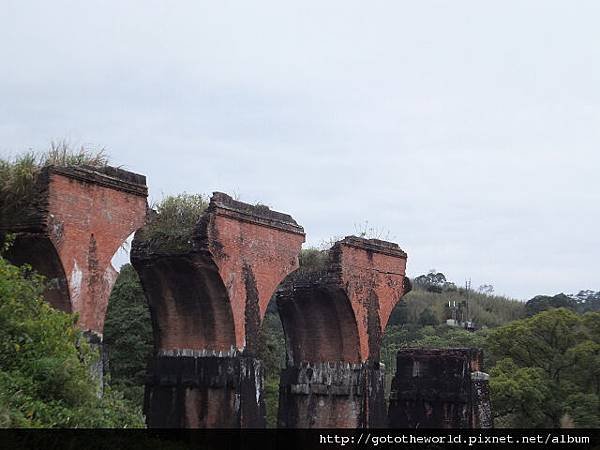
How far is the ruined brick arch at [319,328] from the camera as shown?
49.6ft

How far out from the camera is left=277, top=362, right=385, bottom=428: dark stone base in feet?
48.9

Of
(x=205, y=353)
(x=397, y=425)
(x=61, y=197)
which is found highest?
(x=61, y=197)

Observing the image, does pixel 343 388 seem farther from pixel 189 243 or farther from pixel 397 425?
pixel 189 243

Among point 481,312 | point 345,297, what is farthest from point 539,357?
point 481,312

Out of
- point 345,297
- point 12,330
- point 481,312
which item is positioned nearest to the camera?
point 12,330

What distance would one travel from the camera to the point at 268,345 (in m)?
24.4

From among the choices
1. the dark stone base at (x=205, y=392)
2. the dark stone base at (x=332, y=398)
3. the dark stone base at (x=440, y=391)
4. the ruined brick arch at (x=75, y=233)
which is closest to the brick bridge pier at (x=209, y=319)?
the dark stone base at (x=205, y=392)

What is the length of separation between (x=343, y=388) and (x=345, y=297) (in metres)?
1.76

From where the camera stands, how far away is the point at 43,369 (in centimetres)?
746

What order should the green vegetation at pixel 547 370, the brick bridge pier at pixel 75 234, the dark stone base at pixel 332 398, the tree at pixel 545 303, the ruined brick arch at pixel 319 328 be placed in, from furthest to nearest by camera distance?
1. the tree at pixel 545 303
2. the green vegetation at pixel 547 370
3. the ruined brick arch at pixel 319 328
4. the dark stone base at pixel 332 398
5. the brick bridge pier at pixel 75 234

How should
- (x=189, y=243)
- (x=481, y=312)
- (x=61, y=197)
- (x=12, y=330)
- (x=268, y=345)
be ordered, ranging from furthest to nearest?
(x=481, y=312), (x=268, y=345), (x=189, y=243), (x=61, y=197), (x=12, y=330)

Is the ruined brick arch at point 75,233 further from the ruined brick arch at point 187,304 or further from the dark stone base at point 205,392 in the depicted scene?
the dark stone base at point 205,392

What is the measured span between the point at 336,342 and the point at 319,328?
1.41 feet

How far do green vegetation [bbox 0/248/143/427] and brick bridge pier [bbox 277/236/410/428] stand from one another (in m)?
7.05
